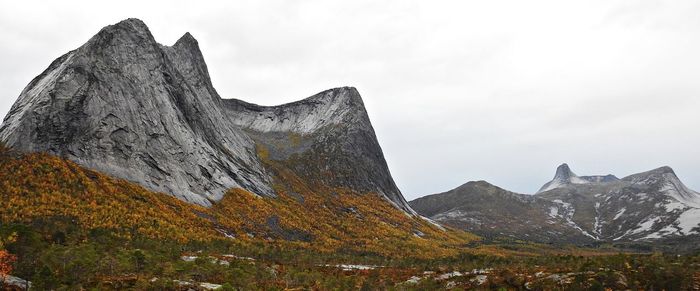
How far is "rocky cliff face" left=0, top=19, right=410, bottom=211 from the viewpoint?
161 ft

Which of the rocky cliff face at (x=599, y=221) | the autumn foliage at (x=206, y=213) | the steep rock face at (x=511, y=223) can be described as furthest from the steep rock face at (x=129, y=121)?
the rocky cliff face at (x=599, y=221)

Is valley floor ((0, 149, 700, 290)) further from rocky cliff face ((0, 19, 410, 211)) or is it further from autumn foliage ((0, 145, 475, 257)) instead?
rocky cliff face ((0, 19, 410, 211))

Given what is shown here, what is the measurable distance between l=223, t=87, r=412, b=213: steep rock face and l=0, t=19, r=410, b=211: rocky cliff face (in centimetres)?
105

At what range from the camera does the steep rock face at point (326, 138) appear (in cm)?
10169

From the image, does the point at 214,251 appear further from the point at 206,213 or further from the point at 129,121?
the point at 129,121

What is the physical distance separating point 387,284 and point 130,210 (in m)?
27.4

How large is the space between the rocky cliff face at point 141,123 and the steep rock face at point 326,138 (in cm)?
105

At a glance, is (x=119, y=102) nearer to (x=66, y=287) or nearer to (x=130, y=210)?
(x=130, y=210)

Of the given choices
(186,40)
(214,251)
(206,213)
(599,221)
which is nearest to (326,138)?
(186,40)

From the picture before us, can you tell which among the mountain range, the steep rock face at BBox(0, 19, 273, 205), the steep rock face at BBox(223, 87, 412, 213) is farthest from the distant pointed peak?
the steep rock face at BBox(223, 87, 412, 213)

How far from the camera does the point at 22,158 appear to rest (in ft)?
138

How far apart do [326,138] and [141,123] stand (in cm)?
5781

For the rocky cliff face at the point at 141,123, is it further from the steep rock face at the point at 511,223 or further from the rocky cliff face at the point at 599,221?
the rocky cliff face at the point at 599,221

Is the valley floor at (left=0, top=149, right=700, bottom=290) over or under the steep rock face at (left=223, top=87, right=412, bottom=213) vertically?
under
